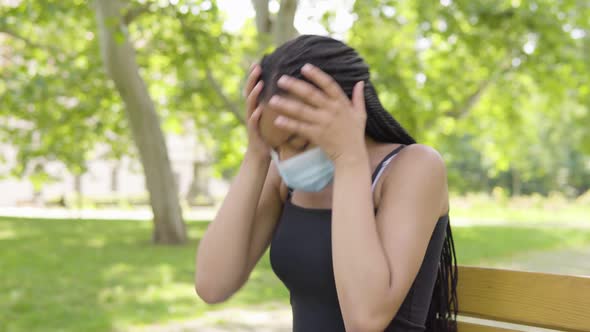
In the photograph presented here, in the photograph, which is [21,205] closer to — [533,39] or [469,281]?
[533,39]

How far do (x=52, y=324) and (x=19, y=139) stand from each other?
31.1 feet

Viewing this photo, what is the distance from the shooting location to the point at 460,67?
15234 millimetres

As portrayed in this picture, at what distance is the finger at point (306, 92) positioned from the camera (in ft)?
5.05

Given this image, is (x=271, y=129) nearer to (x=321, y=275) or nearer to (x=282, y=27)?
(x=321, y=275)

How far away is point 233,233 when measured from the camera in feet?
6.26

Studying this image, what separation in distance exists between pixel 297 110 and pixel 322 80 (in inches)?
3.5

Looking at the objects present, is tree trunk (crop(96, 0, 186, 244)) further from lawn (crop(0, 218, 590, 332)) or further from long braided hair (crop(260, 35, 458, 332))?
→ long braided hair (crop(260, 35, 458, 332))

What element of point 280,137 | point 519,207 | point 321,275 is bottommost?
point 519,207

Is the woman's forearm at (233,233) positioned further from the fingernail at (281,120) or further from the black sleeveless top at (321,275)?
the fingernail at (281,120)

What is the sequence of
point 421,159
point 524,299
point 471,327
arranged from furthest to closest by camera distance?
point 471,327 → point 524,299 → point 421,159

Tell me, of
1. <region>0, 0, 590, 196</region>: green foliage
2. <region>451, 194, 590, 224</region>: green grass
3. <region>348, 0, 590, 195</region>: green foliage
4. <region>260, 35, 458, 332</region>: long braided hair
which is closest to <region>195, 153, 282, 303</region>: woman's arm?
<region>260, 35, 458, 332</region>: long braided hair

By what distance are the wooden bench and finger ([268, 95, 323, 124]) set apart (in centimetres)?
78

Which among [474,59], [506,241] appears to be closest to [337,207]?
[474,59]

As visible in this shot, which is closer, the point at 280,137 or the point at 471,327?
the point at 280,137
